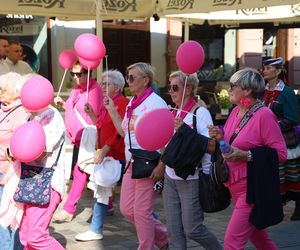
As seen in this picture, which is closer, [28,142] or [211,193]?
[28,142]

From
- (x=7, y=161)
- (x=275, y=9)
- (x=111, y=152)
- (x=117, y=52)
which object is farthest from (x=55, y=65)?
(x=7, y=161)

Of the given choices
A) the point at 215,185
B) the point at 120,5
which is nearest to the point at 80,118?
the point at 120,5

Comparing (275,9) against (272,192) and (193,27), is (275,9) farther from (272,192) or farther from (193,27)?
(272,192)

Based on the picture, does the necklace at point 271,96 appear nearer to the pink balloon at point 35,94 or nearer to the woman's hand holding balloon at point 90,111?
the woman's hand holding balloon at point 90,111

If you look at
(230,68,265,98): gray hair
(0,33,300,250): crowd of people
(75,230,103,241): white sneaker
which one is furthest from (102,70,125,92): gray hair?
(230,68,265,98): gray hair

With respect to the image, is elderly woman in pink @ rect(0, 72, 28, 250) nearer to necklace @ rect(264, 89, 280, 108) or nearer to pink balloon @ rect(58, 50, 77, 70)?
pink balloon @ rect(58, 50, 77, 70)

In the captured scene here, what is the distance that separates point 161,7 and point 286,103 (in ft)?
8.00

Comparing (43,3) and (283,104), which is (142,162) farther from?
(43,3)

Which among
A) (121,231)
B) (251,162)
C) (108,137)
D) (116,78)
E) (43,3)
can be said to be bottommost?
(121,231)

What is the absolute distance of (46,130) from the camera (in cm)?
461

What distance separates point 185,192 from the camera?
4.67 m

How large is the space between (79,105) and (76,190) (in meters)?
0.91

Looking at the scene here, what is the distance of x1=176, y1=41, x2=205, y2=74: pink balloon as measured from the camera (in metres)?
4.77

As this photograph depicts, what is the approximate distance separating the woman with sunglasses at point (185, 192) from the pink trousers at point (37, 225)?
0.87 meters
